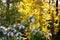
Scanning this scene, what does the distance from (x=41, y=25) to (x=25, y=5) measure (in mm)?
453

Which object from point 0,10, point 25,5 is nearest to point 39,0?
point 25,5

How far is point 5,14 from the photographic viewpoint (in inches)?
120

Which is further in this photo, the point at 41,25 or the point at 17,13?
the point at 41,25

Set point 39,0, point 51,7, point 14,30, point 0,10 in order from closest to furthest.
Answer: point 14,30, point 0,10, point 39,0, point 51,7

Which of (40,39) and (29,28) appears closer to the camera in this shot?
(29,28)

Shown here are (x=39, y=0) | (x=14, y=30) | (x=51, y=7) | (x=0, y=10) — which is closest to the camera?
(x=14, y=30)

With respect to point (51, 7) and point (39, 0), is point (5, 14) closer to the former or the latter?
point (39, 0)

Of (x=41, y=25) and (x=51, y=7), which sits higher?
(x=51, y=7)

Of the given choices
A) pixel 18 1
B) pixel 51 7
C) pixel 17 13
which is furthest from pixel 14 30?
pixel 51 7

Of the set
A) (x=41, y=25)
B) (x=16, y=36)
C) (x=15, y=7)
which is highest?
(x=15, y=7)

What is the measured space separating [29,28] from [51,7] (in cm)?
64

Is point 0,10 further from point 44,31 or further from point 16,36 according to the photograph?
point 44,31

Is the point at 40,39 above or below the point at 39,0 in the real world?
below

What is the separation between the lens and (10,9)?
3.03 metres
